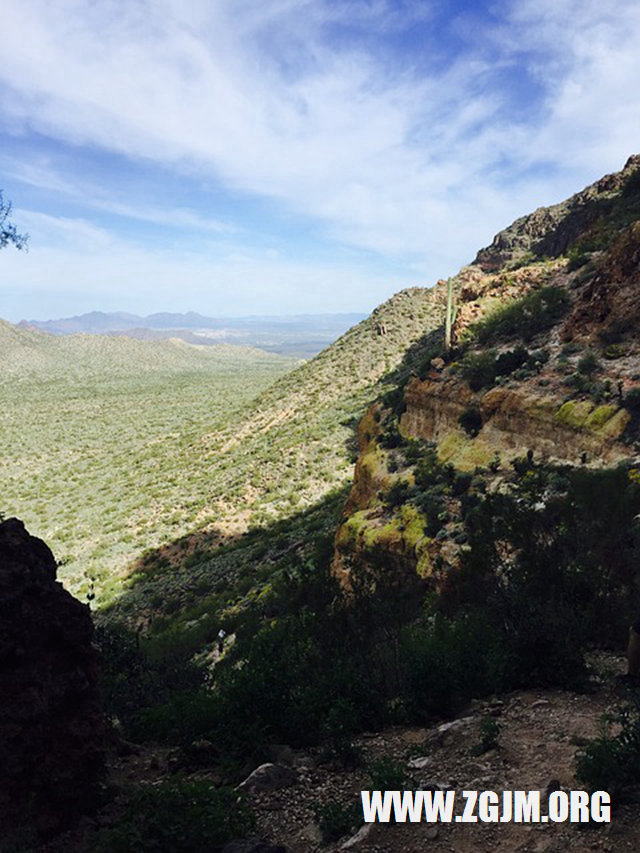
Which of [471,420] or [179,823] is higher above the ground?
[471,420]

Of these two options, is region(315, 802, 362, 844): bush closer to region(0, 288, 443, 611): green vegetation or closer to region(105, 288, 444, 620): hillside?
region(0, 288, 443, 611): green vegetation

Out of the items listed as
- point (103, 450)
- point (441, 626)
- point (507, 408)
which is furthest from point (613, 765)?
point (103, 450)

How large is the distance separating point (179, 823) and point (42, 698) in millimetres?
1914

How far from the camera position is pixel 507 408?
15.3m

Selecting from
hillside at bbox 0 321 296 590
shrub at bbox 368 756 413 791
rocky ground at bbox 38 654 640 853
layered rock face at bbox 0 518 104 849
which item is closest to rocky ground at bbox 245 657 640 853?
rocky ground at bbox 38 654 640 853

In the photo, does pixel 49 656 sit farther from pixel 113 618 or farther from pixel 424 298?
pixel 424 298

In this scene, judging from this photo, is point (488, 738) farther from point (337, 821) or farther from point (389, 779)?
point (337, 821)

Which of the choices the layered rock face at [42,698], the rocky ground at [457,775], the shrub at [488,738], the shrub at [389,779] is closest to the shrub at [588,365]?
the rocky ground at [457,775]

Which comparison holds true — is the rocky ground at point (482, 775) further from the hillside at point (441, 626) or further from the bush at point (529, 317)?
the bush at point (529, 317)

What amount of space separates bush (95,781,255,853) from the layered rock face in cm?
66

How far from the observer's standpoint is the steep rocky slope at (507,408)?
12.9 m

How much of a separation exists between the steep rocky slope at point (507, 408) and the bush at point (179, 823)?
7701mm

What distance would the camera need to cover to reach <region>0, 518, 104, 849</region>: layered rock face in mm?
4734

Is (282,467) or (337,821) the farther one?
(282,467)
